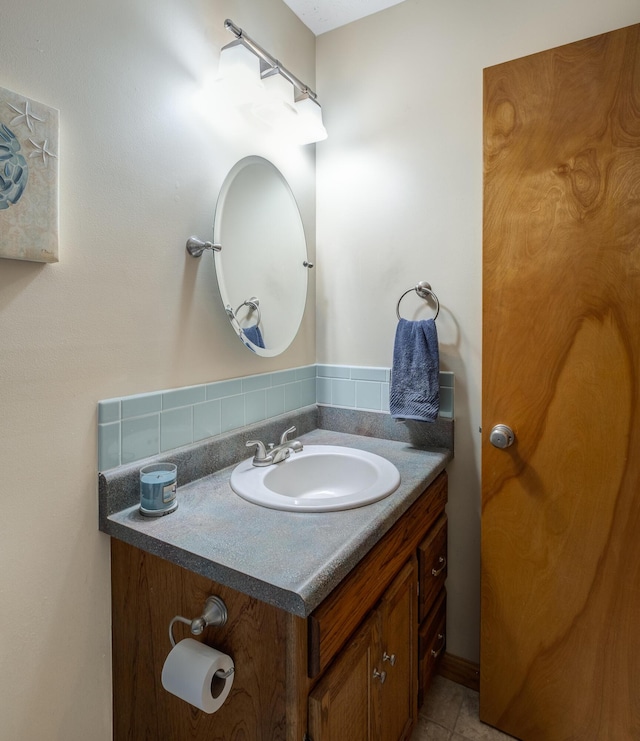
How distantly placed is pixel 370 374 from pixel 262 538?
88cm

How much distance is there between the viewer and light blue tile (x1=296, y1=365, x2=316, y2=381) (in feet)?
5.28

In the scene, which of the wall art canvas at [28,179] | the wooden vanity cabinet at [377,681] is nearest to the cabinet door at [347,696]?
the wooden vanity cabinet at [377,681]

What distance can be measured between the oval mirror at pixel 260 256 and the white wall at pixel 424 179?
0.75 ft

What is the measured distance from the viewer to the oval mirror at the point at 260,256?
1235 mm

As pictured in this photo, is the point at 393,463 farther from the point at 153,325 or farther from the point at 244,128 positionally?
the point at 244,128

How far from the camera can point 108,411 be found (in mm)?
951

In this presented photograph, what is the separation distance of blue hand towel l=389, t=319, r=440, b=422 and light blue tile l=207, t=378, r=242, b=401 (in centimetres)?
52

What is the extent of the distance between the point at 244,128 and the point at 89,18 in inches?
19.7

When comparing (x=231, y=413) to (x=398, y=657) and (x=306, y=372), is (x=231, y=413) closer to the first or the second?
(x=306, y=372)

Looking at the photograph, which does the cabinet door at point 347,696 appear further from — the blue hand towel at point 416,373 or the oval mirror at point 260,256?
the oval mirror at point 260,256

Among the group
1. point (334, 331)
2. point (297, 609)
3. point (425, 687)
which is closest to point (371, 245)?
point (334, 331)

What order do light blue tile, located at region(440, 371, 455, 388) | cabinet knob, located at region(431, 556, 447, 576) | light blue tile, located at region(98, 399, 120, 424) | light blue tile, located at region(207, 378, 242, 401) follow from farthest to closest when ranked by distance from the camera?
light blue tile, located at region(440, 371, 455, 388), cabinet knob, located at region(431, 556, 447, 576), light blue tile, located at region(207, 378, 242, 401), light blue tile, located at region(98, 399, 120, 424)

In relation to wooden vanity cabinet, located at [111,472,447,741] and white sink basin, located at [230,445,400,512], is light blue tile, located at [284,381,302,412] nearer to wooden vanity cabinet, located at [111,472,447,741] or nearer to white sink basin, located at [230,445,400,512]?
white sink basin, located at [230,445,400,512]

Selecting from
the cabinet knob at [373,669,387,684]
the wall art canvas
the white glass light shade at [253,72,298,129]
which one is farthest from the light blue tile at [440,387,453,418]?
the wall art canvas
